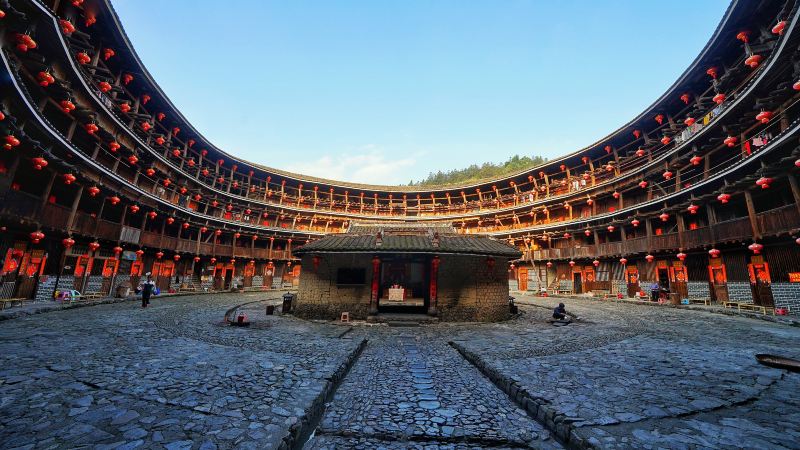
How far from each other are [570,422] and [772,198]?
25069 millimetres

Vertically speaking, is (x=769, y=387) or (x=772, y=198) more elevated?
(x=772, y=198)

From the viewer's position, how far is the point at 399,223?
62.2 feet

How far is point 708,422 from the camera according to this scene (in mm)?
4133

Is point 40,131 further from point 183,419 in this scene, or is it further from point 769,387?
point 769,387

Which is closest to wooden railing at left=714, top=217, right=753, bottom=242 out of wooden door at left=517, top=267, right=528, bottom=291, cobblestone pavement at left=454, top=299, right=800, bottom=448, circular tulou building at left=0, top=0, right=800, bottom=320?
circular tulou building at left=0, top=0, right=800, bottom=320

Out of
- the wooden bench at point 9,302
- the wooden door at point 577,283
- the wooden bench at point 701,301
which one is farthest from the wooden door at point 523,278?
the wooden bench at point 9,302

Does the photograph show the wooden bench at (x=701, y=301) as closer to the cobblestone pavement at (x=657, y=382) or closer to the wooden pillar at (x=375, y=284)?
the cobblestone pavement at (x=657, y=382)

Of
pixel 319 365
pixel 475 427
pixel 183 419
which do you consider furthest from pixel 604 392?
pixel 183 419

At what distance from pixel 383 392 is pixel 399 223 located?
13700mm

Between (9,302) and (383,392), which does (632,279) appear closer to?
(383,392)

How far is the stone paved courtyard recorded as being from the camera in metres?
3.79

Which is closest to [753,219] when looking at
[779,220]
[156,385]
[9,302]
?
[779,220]

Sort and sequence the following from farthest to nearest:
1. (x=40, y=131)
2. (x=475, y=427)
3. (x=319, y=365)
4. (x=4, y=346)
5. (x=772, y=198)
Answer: (x=772, y=198)
(x=40, y=131)
(x=4, y=346)
(x=319, y=365)
(x=475, y=427)

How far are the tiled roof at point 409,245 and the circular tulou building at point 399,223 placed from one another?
4.0 inches
